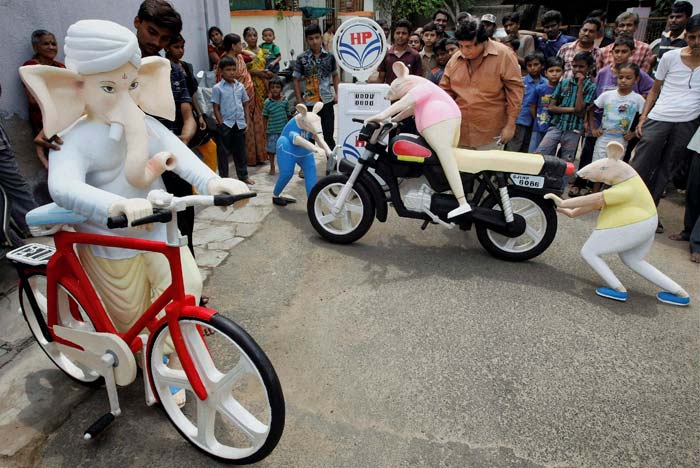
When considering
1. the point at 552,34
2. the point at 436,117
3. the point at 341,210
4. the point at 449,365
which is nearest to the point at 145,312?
the point at 449,365

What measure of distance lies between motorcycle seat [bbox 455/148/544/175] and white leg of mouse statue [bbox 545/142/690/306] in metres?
0.37

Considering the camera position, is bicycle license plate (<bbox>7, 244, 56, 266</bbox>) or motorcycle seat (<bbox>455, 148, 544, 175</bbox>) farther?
motorcycle seat (<bbox>455, 148, 544, 175</bbox>)

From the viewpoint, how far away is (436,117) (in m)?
3.50

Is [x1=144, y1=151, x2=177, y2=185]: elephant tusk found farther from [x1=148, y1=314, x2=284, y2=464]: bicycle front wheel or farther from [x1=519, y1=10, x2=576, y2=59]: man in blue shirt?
[x1=519, y1=10, x2=576, y2=59]: man in blue shirt

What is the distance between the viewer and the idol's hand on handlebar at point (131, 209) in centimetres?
152

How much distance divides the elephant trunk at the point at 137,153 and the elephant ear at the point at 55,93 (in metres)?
0.16

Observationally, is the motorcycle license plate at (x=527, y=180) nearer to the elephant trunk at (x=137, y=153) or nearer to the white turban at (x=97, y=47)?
the elephant trunk at (x=137, y=153)

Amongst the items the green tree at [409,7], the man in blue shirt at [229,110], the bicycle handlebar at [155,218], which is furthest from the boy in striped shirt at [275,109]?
the green tree at [409,7]

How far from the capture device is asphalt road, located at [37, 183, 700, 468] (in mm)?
2041

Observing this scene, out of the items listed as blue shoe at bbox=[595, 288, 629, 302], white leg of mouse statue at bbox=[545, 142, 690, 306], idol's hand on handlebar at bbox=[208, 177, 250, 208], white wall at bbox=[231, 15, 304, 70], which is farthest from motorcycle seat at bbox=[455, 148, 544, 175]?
white wall at bbox=[231, 15, 304, 70]

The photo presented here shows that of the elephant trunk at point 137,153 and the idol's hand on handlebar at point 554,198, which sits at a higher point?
the elephant trunk at point 137,153

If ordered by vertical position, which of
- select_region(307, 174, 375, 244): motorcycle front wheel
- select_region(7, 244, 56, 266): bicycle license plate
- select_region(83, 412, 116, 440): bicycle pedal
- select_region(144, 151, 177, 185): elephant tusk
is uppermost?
select_region(144, 151, 177, 185): elephant tusk

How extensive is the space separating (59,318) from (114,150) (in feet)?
2.84

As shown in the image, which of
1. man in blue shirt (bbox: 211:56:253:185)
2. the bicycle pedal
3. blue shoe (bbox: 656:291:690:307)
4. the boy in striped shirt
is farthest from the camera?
the boy in striped shirt
